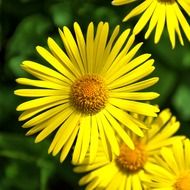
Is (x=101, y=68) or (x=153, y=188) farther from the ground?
(x=101, y=68)

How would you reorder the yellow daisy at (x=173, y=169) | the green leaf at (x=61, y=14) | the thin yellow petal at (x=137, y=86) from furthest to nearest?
the green leaf at (x=61, y=14)
the yellow daisy at (x=173, y=169)
the thin yellow petal at (x=137, y=86)

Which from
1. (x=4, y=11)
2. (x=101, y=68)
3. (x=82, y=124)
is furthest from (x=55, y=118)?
(x=4, y=11)

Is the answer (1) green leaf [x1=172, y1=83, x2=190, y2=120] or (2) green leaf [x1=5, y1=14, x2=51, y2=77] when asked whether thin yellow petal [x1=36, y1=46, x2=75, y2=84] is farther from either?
(1) green leaf [x1=172, y1=83, x2=190, y2=120]

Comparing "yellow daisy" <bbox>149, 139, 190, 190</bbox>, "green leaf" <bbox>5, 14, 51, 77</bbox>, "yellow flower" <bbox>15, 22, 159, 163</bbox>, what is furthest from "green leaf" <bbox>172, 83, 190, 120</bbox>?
"green leaf" <bbox>5, 14, 51, 77</bbox>

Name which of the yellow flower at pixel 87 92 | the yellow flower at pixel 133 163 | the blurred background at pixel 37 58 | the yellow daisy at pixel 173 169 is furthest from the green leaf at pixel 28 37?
the yellow daisy at pixel 173 169

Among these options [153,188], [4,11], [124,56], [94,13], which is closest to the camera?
[124,56]

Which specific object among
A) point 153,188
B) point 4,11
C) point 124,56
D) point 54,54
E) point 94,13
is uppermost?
point 4,11

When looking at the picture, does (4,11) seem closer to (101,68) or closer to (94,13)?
(94,13)

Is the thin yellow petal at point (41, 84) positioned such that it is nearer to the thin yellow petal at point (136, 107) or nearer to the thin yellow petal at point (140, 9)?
the thin yellow petal at point (136, 107)
